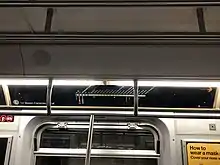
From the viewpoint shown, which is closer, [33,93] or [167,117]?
[167,117]

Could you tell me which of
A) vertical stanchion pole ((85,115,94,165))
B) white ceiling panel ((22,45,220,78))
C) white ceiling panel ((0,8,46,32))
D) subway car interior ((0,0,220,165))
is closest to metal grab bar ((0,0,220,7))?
subway car interior ((0,0,220,165))

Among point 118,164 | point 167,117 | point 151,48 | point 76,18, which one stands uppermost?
point 76,18

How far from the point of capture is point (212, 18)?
2719mm

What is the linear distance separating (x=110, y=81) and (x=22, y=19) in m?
1.07

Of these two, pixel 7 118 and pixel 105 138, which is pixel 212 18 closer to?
pixel 105 138

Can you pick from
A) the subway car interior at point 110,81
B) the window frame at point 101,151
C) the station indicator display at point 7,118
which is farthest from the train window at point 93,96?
the station indicator display at point 7,118

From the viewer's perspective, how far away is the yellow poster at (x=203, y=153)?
352 cm

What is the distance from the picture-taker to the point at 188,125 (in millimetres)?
3682

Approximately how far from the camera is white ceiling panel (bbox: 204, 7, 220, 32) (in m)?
2.58

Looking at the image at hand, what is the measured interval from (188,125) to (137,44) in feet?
4.64

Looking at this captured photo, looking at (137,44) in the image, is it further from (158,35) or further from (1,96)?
(1,96)

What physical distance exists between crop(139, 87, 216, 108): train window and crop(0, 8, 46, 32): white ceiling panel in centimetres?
155

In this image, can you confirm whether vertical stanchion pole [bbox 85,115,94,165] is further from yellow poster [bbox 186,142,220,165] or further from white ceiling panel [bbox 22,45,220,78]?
yellow poster [bbox 186,142,220,165]

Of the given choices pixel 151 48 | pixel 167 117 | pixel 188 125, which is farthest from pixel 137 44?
pixel 188 125
